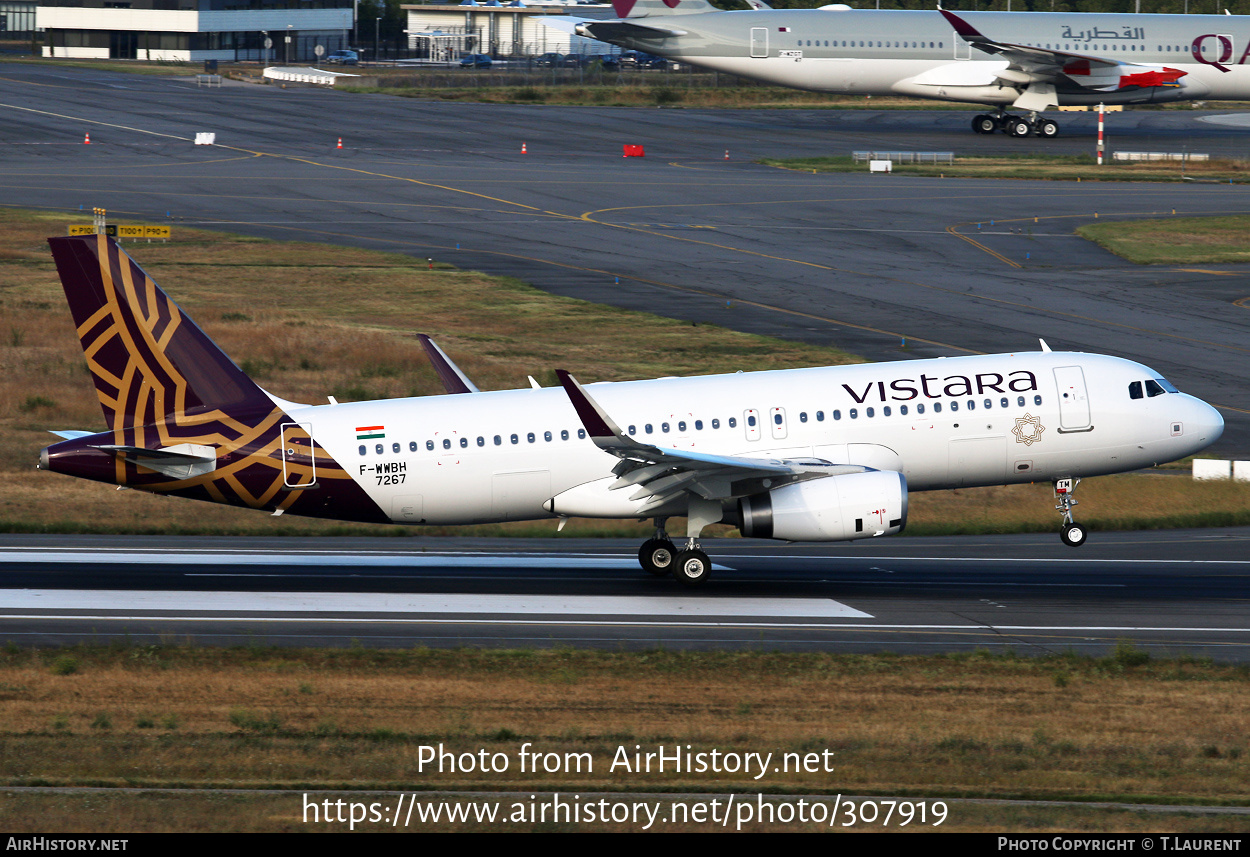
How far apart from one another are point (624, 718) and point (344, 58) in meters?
178

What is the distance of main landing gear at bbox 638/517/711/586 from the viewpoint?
32062mm

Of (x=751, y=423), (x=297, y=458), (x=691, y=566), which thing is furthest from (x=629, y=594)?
(x=297, y=458)

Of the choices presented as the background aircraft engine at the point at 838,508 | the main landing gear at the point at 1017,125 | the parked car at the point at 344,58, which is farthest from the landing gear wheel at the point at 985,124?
the parked car at the point at 344,58

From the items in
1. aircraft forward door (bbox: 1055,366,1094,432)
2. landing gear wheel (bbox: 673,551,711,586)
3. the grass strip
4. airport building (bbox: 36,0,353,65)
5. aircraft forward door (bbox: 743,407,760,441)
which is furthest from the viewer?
airport building (bbox: 36,0,353,65)

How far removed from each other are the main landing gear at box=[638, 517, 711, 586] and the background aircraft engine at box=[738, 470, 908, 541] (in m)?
1.87

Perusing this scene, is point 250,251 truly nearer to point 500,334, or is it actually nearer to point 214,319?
point 214,319

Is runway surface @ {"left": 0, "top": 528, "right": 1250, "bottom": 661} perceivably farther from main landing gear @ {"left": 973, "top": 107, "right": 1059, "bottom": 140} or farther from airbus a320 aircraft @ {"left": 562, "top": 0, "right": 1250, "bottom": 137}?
main landing gear @ {"left": 973, "top": 107, "right": 1059, "bottom": 140}

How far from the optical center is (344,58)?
189 m

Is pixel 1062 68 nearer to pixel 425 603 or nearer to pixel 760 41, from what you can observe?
pixel 760 41

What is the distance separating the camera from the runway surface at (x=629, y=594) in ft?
91.8

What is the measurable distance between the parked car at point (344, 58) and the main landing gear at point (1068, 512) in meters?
161

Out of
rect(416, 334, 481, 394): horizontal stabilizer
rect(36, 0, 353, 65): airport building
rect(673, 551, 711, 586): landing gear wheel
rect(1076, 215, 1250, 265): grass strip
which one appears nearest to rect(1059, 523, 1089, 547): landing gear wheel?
rect(673, 551, 711, 586): landing gear wheel

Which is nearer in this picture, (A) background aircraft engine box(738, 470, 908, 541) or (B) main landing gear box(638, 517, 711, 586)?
(A) background aircraft engine box(738, 470, 908, 541)

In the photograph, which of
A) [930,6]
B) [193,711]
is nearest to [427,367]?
[193,711]
